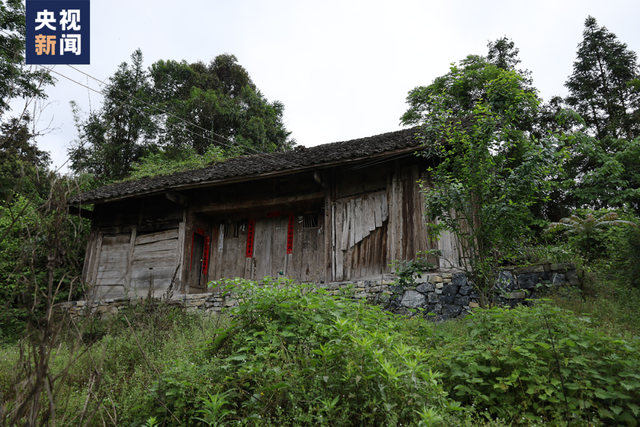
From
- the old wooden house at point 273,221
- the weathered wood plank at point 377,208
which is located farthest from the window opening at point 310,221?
the weathered wood plank at point 377,208

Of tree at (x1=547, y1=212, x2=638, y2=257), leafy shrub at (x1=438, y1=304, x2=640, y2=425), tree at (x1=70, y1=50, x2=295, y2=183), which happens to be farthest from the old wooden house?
tree at (x1=70, y1=50, x2=295, y2=183)

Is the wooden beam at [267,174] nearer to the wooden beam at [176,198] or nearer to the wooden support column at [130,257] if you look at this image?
the wooden beam at [176,198]

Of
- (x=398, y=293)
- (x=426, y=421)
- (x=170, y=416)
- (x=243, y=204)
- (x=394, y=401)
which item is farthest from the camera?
(x=243, y=204)

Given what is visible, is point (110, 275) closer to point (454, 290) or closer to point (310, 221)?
point (310, 221)

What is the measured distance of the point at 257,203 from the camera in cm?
1002

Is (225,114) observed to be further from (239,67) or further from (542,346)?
(542,346)

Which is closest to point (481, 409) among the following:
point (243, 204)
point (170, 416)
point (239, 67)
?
point (170, 416)

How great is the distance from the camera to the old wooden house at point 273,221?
27.7 feet

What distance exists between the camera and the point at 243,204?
33.3ft

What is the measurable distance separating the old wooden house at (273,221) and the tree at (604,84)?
447 inches

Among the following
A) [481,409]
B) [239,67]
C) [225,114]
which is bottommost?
[481,409]

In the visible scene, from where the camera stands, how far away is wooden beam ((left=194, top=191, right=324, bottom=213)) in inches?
375

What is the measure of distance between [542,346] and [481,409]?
68 centimetres

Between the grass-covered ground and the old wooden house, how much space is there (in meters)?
4.38
